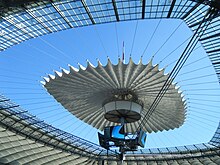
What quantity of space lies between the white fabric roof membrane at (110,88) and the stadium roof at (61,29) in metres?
4.08

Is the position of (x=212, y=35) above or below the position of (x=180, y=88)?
above

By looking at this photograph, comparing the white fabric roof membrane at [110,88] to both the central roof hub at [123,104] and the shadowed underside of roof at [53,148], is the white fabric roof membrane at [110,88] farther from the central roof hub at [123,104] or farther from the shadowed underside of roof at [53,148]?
the shadowed underside of roof at [53,148]

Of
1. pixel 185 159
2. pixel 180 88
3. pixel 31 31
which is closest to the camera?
pixel 31 31

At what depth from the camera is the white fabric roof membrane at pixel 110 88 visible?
36.4 m

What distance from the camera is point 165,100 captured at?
136ft

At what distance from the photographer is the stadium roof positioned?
30484 millimetres

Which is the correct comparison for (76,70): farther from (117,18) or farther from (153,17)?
(153,17)

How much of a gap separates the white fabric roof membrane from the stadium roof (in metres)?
4.08

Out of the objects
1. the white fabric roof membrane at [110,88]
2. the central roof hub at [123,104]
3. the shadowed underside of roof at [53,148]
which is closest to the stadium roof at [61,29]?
the shadowed underside of roof at [53,148]

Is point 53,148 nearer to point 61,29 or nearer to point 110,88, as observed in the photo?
point 110,88

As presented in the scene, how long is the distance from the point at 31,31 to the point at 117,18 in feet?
31.8

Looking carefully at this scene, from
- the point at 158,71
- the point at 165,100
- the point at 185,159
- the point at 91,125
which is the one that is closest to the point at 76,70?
the point at 158,71

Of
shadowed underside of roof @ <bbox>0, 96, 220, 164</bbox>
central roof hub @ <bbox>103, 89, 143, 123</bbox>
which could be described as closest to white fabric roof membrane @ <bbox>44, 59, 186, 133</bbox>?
central roof hub @ <bbox>103, 89, 143, 123</bbox>

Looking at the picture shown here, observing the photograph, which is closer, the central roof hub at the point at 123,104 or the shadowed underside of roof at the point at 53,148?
the shadowed underside of roof at the point at 53,148
